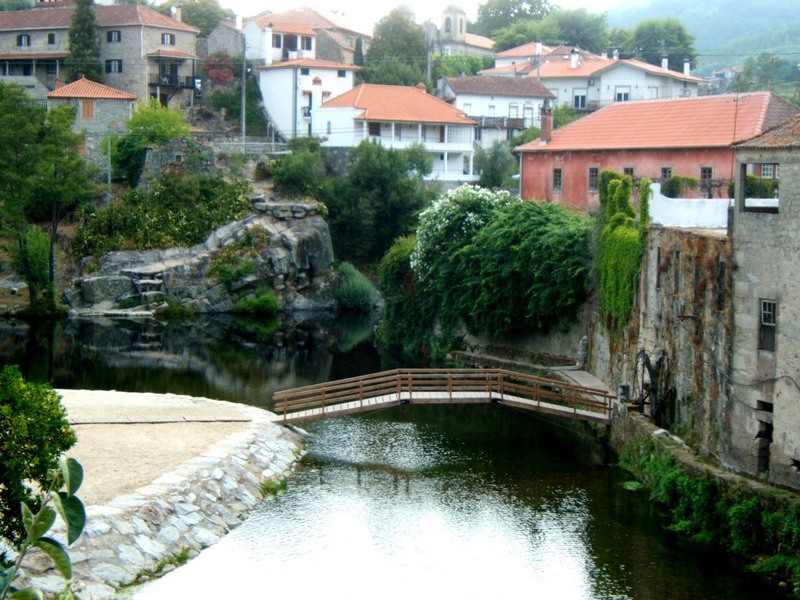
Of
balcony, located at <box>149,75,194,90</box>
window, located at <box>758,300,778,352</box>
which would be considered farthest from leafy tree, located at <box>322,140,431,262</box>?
window, located at <box>758,300,778,352</box>

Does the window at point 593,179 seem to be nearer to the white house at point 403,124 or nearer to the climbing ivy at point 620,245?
the climbing ivy at point 620,245

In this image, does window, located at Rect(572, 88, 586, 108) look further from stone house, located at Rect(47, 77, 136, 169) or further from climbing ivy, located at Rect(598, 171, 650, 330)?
climbing ivy, located at Rect(598, 171, 650, 330)

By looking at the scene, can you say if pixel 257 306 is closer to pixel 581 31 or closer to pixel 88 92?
pixel 88 92

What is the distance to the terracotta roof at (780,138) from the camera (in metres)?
26.6

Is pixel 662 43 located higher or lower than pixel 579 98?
higher

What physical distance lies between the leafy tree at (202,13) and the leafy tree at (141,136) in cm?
3236

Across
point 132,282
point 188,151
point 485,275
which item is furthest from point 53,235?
point 485,275

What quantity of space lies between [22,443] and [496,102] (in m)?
74.3

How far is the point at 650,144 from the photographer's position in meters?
53.6

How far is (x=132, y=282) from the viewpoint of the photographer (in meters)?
71.2

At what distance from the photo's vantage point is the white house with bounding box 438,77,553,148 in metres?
90.0

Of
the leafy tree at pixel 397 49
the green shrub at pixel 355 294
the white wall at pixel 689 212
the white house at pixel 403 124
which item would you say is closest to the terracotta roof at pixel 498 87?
the leafy tree at pixel 397 49

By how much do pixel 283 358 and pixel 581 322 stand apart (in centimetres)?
1581

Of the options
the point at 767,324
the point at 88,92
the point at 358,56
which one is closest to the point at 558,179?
the point at 767,324
